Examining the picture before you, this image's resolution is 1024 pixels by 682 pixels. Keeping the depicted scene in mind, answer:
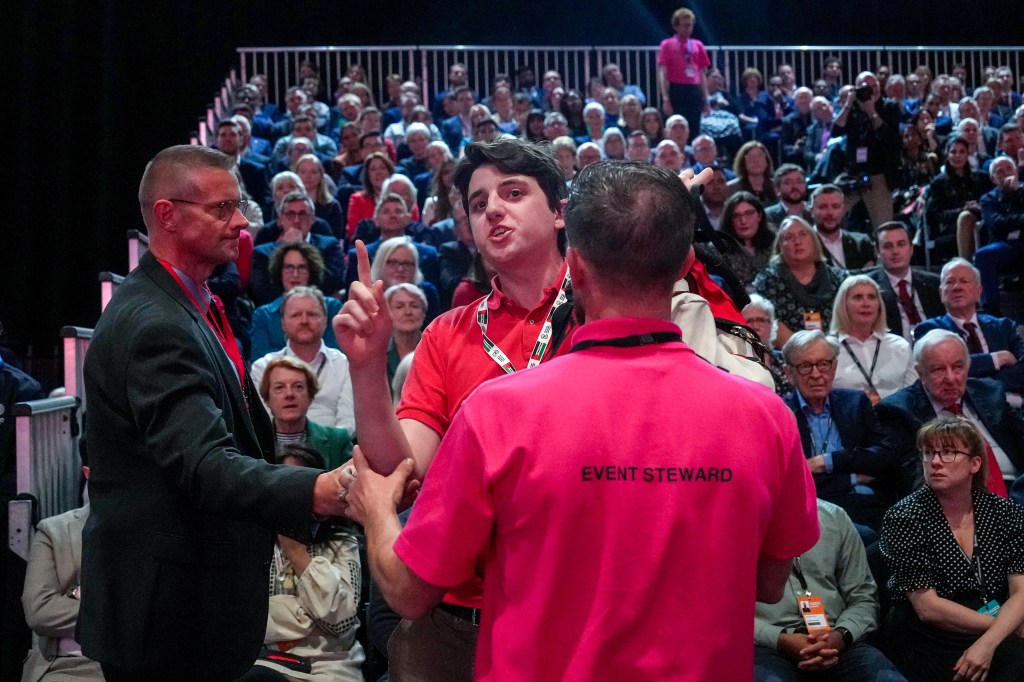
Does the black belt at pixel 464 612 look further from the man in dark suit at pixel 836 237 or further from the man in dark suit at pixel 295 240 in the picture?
the man in dark suit at pixel 836 237

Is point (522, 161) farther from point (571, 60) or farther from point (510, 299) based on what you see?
point (571, 60)

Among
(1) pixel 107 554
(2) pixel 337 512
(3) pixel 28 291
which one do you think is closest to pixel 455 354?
(2) pixel 337 512

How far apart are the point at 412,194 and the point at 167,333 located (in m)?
6.18

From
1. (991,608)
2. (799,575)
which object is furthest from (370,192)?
(991,608)

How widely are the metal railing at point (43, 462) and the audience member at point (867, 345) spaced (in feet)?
12.9

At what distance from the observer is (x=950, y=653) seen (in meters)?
4.20

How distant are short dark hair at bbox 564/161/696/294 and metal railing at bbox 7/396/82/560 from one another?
10.7ft

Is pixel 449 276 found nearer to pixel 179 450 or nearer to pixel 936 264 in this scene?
pixel 936 264

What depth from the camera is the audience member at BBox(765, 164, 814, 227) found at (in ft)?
25.9

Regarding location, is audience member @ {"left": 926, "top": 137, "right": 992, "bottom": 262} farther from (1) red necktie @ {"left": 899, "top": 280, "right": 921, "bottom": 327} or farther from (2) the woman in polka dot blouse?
(2) the woman in polka dot blouse

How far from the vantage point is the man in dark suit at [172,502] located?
84.9 inches

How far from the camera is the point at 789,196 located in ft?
26.2

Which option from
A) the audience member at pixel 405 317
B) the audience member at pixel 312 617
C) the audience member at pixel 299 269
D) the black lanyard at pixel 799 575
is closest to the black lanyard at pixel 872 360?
the black lanyard at pixel 799 575

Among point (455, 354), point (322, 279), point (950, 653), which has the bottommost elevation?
point (950, 653)
